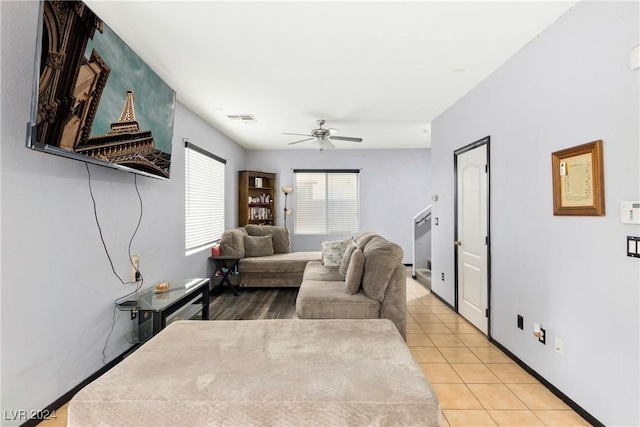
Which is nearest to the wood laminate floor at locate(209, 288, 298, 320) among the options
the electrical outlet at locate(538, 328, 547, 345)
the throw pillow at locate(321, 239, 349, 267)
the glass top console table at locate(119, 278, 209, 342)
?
the glass top console table at locate(119, 278, 209, 342)

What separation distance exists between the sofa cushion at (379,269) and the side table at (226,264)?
99.9 inches

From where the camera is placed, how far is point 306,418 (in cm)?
121

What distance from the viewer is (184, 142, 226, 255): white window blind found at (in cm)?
430

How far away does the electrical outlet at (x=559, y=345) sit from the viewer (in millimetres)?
2182

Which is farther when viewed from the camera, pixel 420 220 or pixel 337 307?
pixel 420 220

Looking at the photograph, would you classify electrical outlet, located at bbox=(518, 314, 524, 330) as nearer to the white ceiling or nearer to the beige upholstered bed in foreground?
the beige upholstered bed in foreground

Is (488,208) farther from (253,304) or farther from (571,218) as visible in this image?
(253,304)

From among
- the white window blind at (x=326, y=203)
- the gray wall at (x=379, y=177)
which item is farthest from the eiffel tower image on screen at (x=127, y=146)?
the white window blind at (x=326, y=203)

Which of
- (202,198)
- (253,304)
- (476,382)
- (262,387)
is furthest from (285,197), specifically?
(262,387)

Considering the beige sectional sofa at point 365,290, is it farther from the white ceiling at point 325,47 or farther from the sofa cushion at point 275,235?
the sofa cushion at point 275,235

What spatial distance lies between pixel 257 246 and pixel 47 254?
356 cm

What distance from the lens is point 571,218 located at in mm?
2107

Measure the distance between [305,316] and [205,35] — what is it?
2.56 m

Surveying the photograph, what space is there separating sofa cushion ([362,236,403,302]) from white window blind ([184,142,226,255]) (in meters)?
2.56
